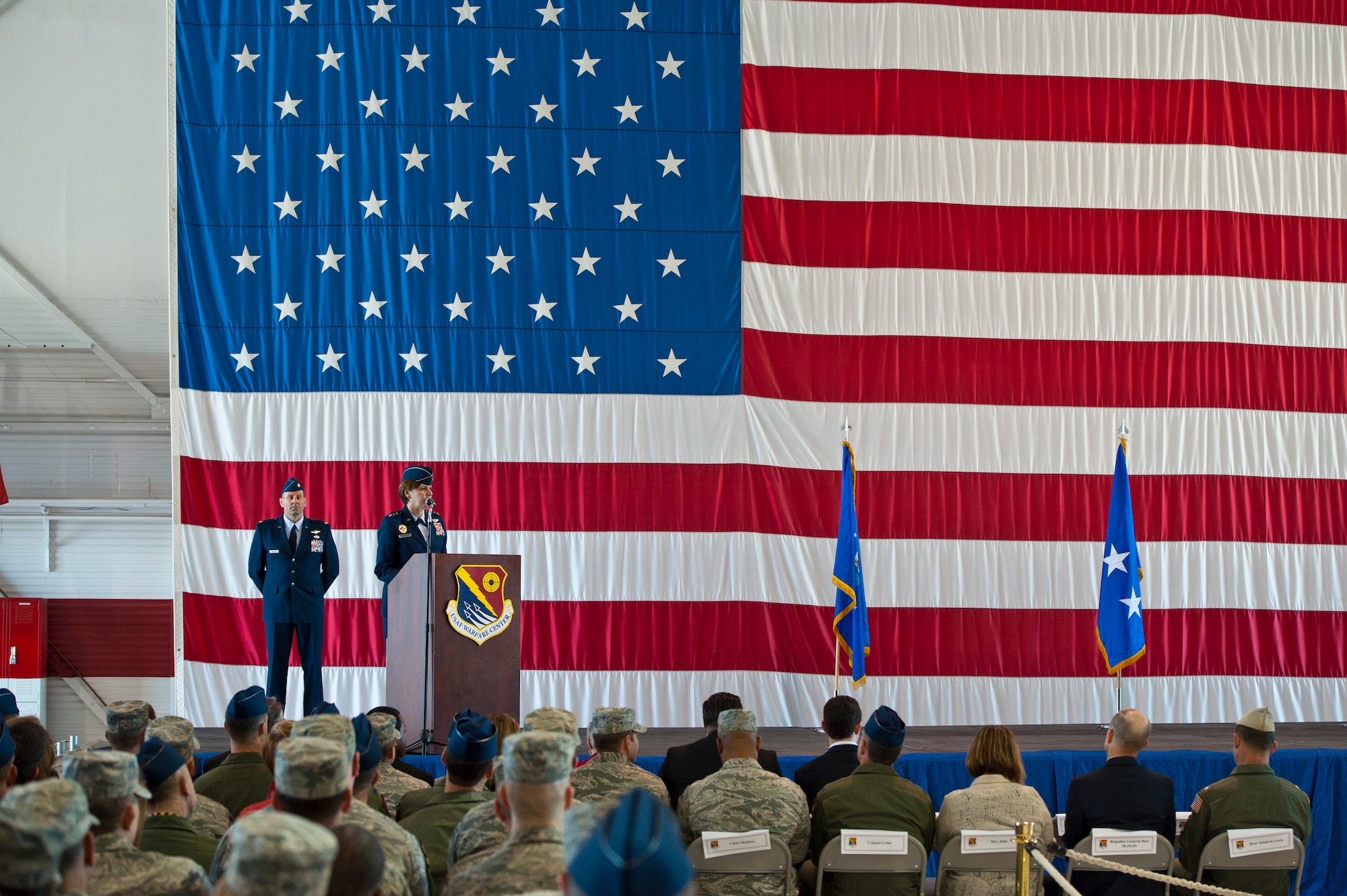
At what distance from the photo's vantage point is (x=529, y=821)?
1.77 meters

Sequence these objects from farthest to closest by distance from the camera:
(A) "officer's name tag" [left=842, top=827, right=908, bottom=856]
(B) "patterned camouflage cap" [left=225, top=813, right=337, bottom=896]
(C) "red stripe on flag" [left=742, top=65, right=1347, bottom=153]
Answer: (C) "red stripe on flag" [left=742, top=65, right=1347, bottom=153]
(A) "officer's name tag" [left=842, top=827, right=908, bottom=856]
(B) "patterned camouflage cap" [left=225, top=813, right=337, bottom=896]

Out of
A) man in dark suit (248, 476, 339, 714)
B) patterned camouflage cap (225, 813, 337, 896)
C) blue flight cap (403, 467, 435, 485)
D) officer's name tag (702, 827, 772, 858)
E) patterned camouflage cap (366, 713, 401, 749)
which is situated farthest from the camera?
man in dark suit (248, 476, 339, 714)

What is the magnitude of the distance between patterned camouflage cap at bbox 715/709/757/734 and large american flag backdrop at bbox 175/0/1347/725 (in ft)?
11.7

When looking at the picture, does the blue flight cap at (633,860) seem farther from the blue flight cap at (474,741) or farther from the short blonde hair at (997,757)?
the short blonde hair at (997,757)

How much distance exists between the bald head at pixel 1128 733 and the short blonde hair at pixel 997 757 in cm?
33

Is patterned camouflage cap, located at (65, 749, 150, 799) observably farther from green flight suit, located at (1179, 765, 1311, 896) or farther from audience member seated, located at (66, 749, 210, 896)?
green flight suit, located at (1179, 765, 1311, 896)

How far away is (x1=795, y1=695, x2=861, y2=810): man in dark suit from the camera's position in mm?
3684

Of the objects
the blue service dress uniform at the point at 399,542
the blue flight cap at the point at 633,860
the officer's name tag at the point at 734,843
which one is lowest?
the officer's name tag at the point at 734,843

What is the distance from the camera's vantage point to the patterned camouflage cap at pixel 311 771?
181cm

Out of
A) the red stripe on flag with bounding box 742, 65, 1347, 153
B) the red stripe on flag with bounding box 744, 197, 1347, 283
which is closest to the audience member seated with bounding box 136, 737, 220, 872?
the red stripe on flag with bounding box 744, 197, 1347, 283

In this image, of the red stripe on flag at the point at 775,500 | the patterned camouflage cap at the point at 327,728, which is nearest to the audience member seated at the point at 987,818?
the patterned camouflage cap at the point at 327,728

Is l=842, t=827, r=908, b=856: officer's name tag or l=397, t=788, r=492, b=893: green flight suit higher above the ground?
l=397, t=788, r=492, b=893: green flight suit

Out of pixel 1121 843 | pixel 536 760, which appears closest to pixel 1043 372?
pixel 1121 843

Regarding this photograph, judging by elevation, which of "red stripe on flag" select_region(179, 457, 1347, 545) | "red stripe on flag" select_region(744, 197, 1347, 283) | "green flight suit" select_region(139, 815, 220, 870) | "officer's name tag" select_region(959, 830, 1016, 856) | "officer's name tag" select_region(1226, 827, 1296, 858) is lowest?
"officer's name tag" select_region(1226, 827, 1296, 858)
